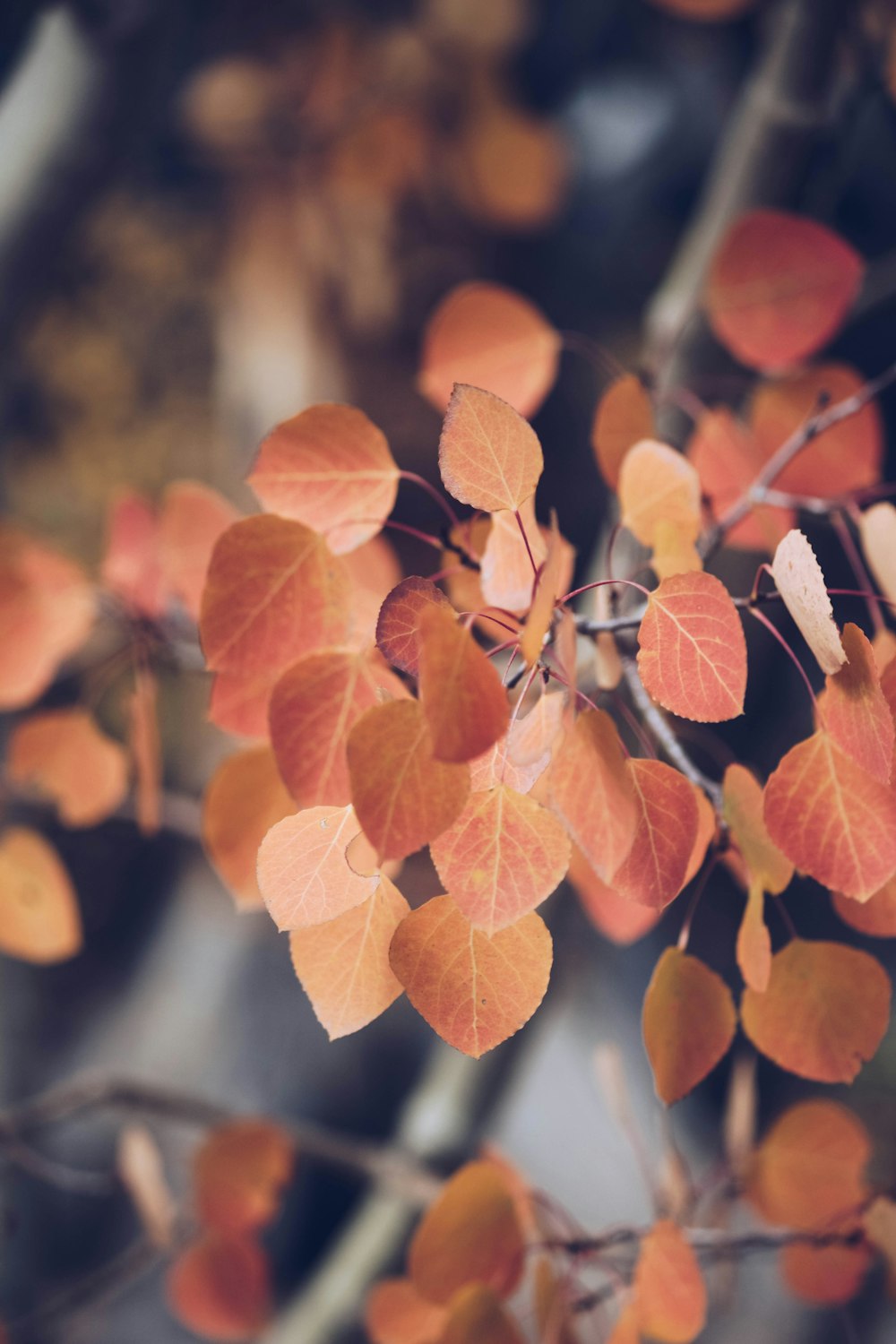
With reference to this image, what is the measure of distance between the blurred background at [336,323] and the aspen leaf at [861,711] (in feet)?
1.11

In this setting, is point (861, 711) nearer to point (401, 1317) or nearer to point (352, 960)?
point (352, 960)

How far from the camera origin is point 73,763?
555mm

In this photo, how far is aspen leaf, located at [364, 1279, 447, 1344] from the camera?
0.53 metres

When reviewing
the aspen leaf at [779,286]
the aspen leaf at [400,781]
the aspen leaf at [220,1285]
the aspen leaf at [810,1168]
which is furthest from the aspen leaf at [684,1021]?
the aspen leaf at [220,1285]

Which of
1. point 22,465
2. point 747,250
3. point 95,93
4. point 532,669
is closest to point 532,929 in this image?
point 532,669

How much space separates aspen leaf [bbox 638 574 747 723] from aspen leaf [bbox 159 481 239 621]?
0.28 metres

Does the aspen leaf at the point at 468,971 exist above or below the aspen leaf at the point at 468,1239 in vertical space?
above

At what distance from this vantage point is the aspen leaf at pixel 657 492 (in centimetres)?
33

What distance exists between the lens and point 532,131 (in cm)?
111

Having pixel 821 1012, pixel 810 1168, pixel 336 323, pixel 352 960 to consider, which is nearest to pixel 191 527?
pixel 352 960

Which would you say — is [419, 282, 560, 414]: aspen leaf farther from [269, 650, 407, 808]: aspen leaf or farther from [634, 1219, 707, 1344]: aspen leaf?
[634, 1219, 707, 1344]: aspen leaf

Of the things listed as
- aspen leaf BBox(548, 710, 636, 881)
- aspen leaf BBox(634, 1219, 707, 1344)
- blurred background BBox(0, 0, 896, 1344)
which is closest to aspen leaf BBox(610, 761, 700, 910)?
aspen leaf BBox(548, 710, 636, 881)

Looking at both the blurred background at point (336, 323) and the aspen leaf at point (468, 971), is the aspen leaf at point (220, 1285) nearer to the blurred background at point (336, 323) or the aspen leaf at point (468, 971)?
the blurred background at point (336, 323)

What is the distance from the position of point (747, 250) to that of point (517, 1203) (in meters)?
0.55
